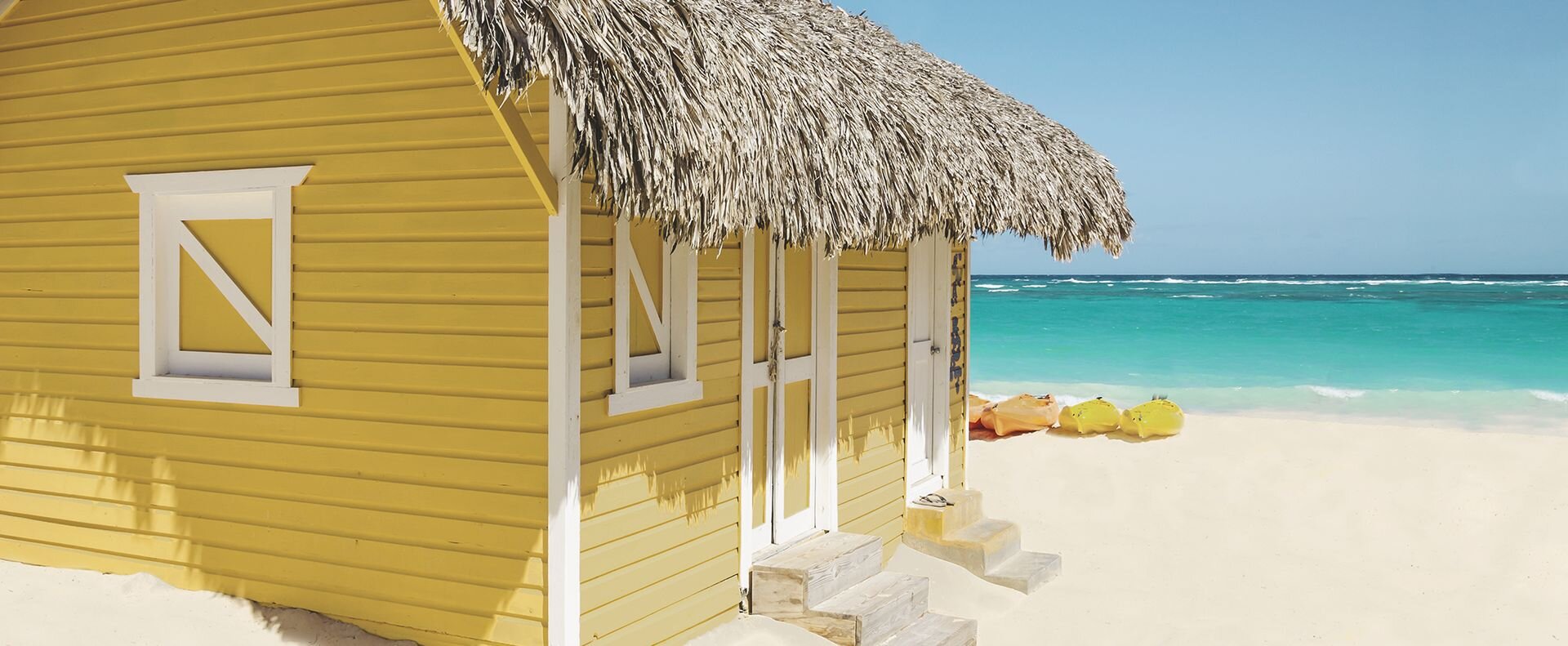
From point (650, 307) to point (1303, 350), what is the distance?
31292mm

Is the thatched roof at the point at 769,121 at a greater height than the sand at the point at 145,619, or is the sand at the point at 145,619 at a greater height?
the thatched roof at the point at 769,121

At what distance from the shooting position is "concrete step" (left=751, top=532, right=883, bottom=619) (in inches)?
214

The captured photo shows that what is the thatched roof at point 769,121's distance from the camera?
12.2 ft

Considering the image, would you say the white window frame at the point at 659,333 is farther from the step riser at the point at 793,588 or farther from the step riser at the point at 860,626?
the step riser at the point at 860,626

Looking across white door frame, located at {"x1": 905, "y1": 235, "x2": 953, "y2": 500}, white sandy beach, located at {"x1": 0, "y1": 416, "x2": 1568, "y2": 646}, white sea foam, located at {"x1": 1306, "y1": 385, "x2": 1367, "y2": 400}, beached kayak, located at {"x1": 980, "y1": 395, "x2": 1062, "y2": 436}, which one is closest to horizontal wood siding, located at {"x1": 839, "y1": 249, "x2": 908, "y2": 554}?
white door frame, located at {"x1": 905, "y1": 235, "x2": 953, "y2": 500}

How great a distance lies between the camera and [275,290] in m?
4.80

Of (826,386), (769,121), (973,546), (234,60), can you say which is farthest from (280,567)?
(973,546)

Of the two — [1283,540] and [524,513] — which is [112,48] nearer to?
[524,513]

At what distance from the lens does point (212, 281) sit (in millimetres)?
5035

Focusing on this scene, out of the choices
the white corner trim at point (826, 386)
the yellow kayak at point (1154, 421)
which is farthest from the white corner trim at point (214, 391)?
the yellow kayak at point (1154, 421)

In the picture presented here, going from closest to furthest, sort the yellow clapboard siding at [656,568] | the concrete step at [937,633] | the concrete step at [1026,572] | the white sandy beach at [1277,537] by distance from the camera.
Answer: the yellow clapboard siding at [656,568] → the concrete step at [937,633] → the white sandy beach at [1277,537] → the concrete step at [1026,572]

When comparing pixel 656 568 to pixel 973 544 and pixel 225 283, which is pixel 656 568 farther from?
pixel 973 544

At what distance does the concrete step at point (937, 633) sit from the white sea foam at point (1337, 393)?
64.1 feet

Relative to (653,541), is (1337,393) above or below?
below
